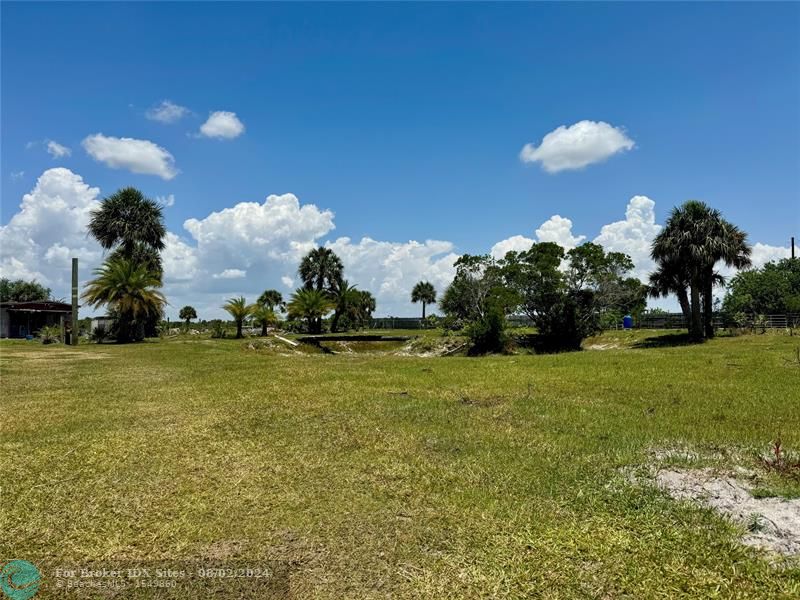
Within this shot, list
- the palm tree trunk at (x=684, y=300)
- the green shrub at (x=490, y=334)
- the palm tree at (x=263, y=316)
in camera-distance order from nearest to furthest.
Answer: the green shrub at (x=490, y=334) < the palm tree trunk at (x=684, y=300) < the palm tree at (x=263, y=316)

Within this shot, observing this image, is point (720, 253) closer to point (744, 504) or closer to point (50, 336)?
point (744, 504)

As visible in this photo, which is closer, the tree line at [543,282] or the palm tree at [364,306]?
the tree line at [543,282]

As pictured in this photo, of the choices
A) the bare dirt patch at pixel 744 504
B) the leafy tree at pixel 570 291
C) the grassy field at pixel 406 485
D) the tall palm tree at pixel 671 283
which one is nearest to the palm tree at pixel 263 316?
the leafy tree at pixel 570 291

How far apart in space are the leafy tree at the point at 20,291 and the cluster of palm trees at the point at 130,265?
3149cm

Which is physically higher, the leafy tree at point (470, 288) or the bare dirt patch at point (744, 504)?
the leafy tree at point (470, 288)

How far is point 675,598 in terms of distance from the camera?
3.06m

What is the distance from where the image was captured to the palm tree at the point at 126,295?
31453 mm

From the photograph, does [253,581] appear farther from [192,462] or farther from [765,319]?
[765,319]

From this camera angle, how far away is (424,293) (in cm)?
8088

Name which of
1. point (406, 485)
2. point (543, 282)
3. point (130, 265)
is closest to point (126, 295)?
point (130, 265)

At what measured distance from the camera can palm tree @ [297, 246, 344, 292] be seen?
5788 centimetres

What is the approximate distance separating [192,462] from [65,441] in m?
2.23

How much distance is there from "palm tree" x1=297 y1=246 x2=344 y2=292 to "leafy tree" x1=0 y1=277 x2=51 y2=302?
106 ft

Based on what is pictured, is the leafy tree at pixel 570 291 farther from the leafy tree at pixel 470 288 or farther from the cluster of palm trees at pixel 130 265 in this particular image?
the cluster of palm trees at pixel 130 265
